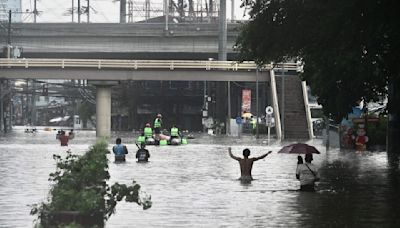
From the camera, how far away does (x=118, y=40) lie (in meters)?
107

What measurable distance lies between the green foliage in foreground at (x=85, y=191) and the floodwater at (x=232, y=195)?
2.33m

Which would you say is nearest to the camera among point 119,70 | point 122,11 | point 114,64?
point 114,64

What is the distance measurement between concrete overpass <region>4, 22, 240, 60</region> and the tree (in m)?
68.2

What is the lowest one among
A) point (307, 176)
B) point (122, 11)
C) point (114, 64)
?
point (307, 176)

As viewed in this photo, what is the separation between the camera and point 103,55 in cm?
11088

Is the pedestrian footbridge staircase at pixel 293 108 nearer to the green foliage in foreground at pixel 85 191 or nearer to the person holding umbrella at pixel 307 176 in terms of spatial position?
the person holding umbrella at pixel 307 176

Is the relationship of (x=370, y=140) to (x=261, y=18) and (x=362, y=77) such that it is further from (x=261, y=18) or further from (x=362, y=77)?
(x=261, y=18)

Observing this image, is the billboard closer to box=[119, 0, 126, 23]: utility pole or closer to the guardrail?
the guardrail

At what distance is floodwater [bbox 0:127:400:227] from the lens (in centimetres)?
1532

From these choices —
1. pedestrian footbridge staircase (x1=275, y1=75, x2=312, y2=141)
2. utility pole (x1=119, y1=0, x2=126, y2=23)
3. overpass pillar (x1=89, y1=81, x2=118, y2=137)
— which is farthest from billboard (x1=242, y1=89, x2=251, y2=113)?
utility pole (x1=119, y1=0, x2=126, y2=23)

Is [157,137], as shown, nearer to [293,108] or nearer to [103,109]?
[103,109]

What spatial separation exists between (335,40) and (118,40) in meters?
86.6

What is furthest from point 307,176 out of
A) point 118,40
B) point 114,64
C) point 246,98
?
point 118,40

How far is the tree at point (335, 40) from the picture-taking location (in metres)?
19.0
